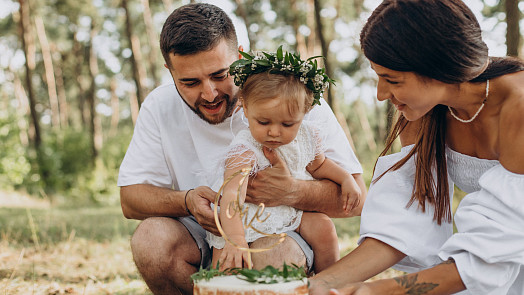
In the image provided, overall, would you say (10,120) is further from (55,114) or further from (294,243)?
(294,243)

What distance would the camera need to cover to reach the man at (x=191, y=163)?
9.96ft

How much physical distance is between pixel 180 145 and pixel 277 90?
109cm

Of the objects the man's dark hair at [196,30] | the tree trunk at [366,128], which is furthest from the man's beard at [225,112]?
the tree trunk at [366,128]

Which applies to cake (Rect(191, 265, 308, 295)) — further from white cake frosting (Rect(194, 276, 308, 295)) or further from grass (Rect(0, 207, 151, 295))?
grass (Rect(0, 207, 151, 295))

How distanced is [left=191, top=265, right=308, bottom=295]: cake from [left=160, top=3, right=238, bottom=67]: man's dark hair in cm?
160

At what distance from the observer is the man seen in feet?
9.96

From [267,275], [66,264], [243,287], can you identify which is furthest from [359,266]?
[66,264]

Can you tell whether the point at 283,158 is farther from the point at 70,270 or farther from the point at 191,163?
the point at 70,270

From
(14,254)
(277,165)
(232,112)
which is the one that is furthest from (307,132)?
(14,254)

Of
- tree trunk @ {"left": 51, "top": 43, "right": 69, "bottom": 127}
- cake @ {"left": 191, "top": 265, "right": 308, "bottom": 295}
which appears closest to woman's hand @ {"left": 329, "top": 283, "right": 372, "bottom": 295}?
cake @ {"left": 191, "top": 265, "right": 308, "bottom": 295}

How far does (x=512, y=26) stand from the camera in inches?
210

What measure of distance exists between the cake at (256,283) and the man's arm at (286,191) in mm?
858

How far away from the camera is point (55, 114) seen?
1138 inches

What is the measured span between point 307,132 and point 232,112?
59 centimetres
